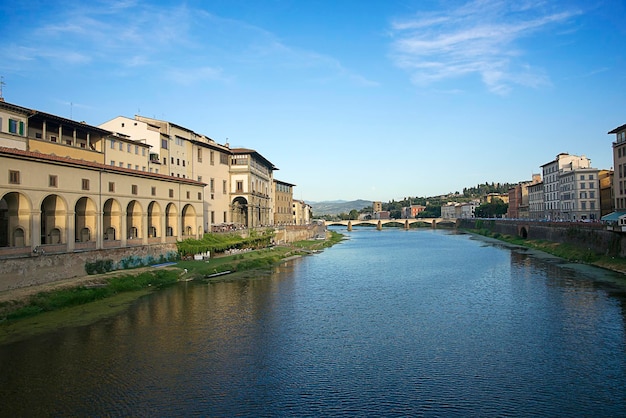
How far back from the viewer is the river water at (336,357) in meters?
12.0

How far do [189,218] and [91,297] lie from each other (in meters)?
17.5

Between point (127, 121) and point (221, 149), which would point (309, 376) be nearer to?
point (127, 121)

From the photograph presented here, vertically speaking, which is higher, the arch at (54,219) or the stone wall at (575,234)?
the arch at (54,219)

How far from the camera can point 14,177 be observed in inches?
905

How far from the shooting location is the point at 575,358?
15086mm

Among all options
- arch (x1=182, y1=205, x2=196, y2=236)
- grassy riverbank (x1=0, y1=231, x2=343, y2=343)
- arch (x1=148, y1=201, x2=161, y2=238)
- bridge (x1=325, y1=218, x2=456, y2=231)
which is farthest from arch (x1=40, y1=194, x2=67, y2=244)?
bridge (x1=325, y1=218, x2=456, y2=231)

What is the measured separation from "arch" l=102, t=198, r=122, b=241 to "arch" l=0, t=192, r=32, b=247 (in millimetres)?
6449

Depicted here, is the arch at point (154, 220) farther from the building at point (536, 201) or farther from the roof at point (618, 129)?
the building at point (536, 201)

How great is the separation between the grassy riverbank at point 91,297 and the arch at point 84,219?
10.3ft

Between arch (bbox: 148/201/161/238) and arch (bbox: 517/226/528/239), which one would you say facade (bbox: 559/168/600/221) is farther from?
arch (bbox: 148/201/161/238)

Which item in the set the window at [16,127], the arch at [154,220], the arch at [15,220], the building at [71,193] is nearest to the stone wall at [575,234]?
the building at [71,193]

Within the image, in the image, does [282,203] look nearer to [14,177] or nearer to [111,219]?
[111,219]

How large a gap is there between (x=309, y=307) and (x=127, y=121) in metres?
27.4

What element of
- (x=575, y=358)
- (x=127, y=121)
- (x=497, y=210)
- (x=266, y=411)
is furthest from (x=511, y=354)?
(x=497, y=210)
